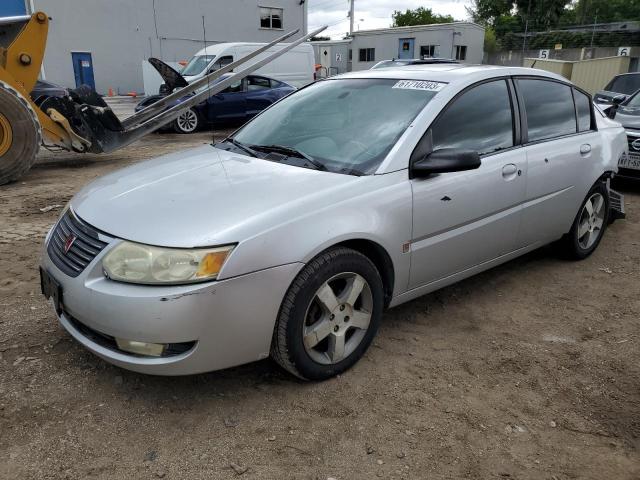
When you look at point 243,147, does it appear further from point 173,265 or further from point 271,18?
point 271,18

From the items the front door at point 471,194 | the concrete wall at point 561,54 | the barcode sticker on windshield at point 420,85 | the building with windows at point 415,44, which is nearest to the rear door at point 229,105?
the barcode sticker on windshield at point 420,85

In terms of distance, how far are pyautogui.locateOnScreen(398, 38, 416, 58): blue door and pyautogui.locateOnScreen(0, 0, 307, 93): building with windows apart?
7212mm

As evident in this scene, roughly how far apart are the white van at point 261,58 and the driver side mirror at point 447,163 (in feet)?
38.9

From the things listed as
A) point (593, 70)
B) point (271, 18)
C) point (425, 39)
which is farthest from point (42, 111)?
point (425, 39)

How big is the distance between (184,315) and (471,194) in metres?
1.92

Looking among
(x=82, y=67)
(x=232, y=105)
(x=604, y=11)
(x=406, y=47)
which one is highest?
(x=604, y=11)

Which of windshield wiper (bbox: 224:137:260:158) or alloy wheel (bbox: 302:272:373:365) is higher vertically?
windshield wiper (bbox: 224:137:260:158)

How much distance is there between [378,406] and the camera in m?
2.71

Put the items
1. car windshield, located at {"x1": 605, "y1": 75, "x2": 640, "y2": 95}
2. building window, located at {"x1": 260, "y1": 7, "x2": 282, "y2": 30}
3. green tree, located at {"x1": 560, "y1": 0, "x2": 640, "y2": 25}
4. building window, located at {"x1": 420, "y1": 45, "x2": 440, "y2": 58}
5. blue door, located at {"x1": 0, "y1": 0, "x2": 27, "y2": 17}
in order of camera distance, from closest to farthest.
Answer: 1. car windshield, located at {"x1": 605, "y1": 75, "x2": 640, "y2": 95}
2. blue door, located at {"x1": 0, "y1": 0, "x2": 27, "y2": 17}
3. building window, located at {"x1": 260, "y1": 7, "x2": 282, "y2": 30}
4. building window, located at {"x1": 420, "y1": 45, "x2": 440, "y2": 58}
5. green tree, located at {"x1": 560, "y1": 0, "x2": 640, "y2": 25}

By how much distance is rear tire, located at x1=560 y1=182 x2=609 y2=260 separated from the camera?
454 cm

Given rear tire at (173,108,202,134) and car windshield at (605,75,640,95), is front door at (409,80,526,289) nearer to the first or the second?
car windshield at (605,75,640,95)

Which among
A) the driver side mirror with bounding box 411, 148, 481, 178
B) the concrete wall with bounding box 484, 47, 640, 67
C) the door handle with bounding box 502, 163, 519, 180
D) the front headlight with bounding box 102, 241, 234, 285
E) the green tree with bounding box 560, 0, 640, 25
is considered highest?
the green tree with bounding box 560, 0, 640, 25

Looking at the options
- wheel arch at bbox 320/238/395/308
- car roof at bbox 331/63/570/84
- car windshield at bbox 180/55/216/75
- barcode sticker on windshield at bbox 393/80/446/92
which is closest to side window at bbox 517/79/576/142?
car roof at bbox 331/63/570/84

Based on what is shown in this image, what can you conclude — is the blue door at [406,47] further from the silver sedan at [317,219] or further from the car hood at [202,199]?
the car hood at [202,199]
